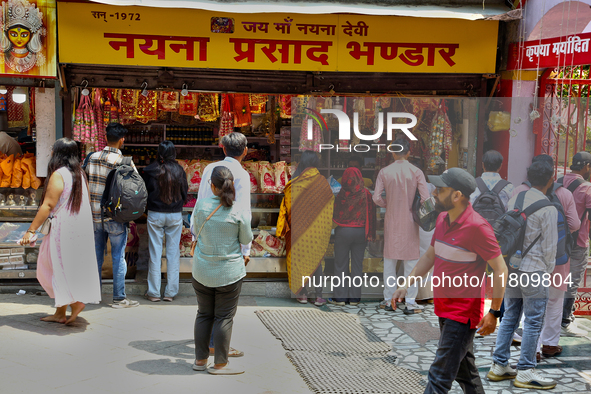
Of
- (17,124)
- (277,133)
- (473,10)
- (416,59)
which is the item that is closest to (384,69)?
(416,59)

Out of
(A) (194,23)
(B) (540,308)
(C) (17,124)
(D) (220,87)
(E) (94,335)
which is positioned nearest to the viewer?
(B) (540,308)

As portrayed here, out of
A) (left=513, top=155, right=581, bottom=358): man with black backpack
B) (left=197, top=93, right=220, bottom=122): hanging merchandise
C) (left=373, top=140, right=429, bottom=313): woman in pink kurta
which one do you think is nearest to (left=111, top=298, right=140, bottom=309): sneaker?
(left=197, top=93, right=220, bottom=122): hanging merchandise

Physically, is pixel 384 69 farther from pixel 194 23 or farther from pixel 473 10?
pixel 194 23

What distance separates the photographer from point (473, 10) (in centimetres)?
732

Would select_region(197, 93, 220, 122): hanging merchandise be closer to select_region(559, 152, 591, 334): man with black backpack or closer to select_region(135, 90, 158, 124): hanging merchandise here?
select_region(135, 90, 158, 124): hanging merchandise

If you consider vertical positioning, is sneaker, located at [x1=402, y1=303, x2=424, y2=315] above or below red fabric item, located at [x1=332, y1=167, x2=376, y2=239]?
below

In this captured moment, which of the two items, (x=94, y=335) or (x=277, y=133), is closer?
(x=94, y=335)

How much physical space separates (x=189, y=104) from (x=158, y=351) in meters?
3.85

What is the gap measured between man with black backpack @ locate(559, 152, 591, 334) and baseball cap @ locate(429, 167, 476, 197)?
2.29 m

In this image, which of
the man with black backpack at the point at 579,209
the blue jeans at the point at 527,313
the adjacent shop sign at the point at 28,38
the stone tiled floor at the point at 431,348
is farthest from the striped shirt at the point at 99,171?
the man with black backpack at the point at 579,209

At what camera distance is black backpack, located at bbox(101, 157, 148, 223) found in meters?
6.40

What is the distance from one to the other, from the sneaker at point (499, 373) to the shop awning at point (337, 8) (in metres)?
3.98

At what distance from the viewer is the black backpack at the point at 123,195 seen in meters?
6.40

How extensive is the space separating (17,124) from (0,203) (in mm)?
1244
